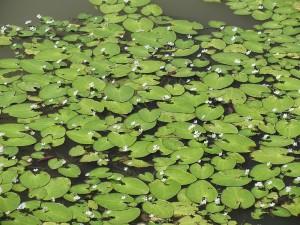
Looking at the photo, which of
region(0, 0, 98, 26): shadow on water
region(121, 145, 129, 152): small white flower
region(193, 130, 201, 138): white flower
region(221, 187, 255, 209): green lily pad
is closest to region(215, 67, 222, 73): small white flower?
region(193, 130, 201, 138): white flower

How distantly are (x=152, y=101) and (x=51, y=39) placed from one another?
1163mm

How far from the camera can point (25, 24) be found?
15.2 feet

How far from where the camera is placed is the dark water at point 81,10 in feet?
15.4

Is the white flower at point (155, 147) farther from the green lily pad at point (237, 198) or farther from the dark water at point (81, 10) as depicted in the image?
the dark water at point (81, 10)

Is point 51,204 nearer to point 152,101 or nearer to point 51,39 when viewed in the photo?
point 152,101

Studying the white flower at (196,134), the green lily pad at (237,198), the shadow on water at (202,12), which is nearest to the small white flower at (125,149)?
the white flower at (196,134)

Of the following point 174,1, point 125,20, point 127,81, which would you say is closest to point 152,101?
point 127,81

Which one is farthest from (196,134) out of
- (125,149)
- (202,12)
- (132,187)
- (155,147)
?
(202,12)

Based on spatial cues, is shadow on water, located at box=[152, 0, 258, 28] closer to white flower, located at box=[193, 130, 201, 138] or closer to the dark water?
the dark water

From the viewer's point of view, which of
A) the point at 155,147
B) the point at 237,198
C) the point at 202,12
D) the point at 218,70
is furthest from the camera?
the point at 202,12

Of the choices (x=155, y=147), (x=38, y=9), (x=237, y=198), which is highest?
(x=38, y=9)

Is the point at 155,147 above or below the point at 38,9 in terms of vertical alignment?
below

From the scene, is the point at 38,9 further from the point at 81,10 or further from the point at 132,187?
the point at 132,187

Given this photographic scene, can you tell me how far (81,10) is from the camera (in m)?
4.80
